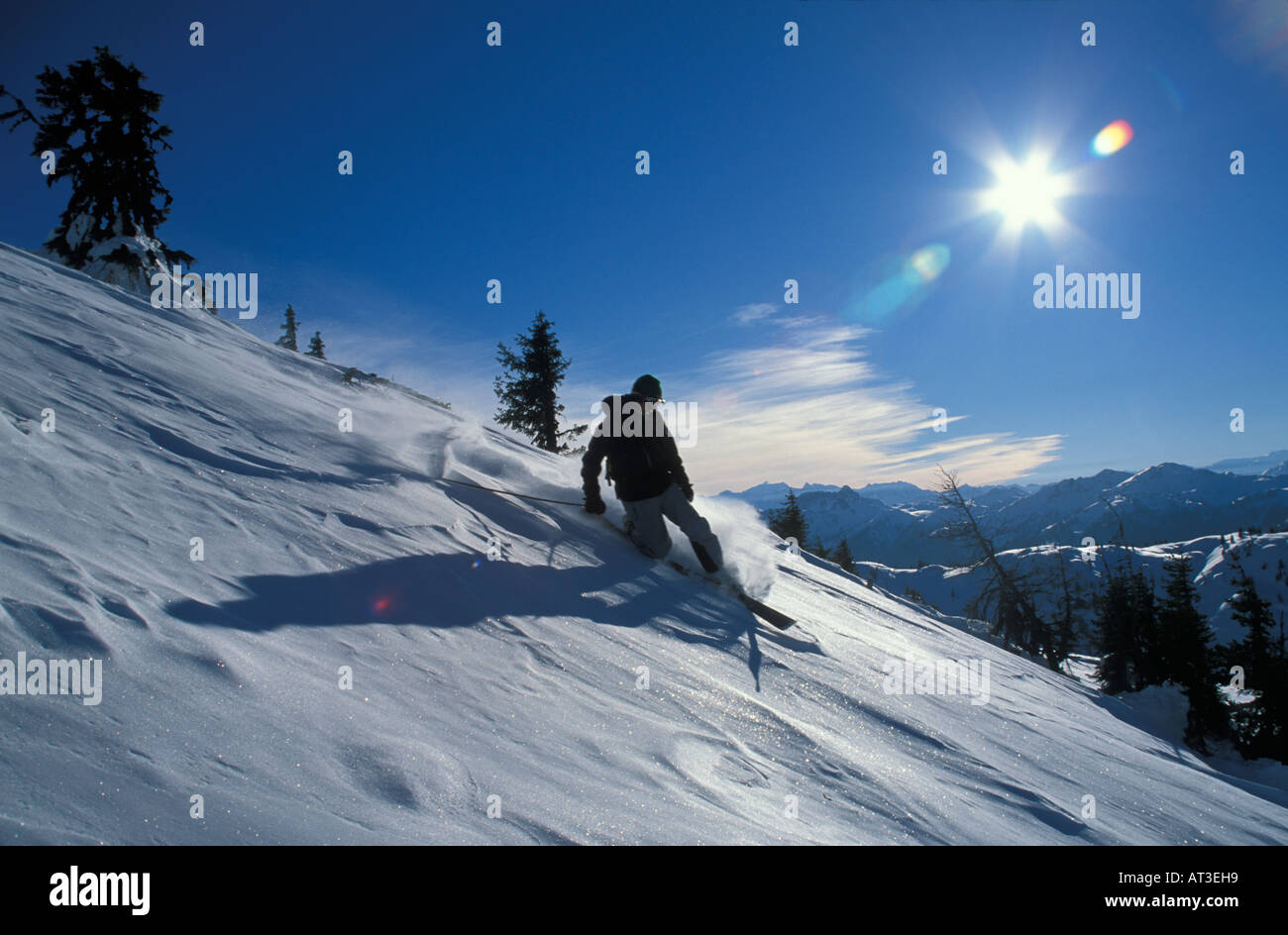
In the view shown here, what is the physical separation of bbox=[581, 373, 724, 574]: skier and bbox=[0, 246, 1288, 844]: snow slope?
24.3 inches

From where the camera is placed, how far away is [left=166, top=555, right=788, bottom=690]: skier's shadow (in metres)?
3.20

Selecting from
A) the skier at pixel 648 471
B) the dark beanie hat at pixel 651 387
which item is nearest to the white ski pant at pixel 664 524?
the skier at pixel 648 471

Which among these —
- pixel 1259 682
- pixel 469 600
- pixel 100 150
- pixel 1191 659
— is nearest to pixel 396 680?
pixel 469 600

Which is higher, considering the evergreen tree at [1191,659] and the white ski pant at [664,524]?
the white ski pant at [664,524]

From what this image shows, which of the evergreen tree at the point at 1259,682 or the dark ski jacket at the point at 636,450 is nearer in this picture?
the dark ski jacket at the point at 636,450

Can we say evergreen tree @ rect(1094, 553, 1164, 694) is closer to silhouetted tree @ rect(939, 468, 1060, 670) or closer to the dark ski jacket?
silhouetted tree @ rect(939, 468, 1060, 670)

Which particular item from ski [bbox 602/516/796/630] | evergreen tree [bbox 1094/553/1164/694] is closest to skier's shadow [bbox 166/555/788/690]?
ski [bbox 602/516/796/630]

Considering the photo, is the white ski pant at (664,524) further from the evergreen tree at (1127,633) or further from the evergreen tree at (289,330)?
the evergreen tree at (289,330)

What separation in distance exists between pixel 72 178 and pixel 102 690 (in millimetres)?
24926

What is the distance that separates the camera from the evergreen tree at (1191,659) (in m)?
22.1

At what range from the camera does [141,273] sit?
17766mm

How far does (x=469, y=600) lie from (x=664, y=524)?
3.49m
